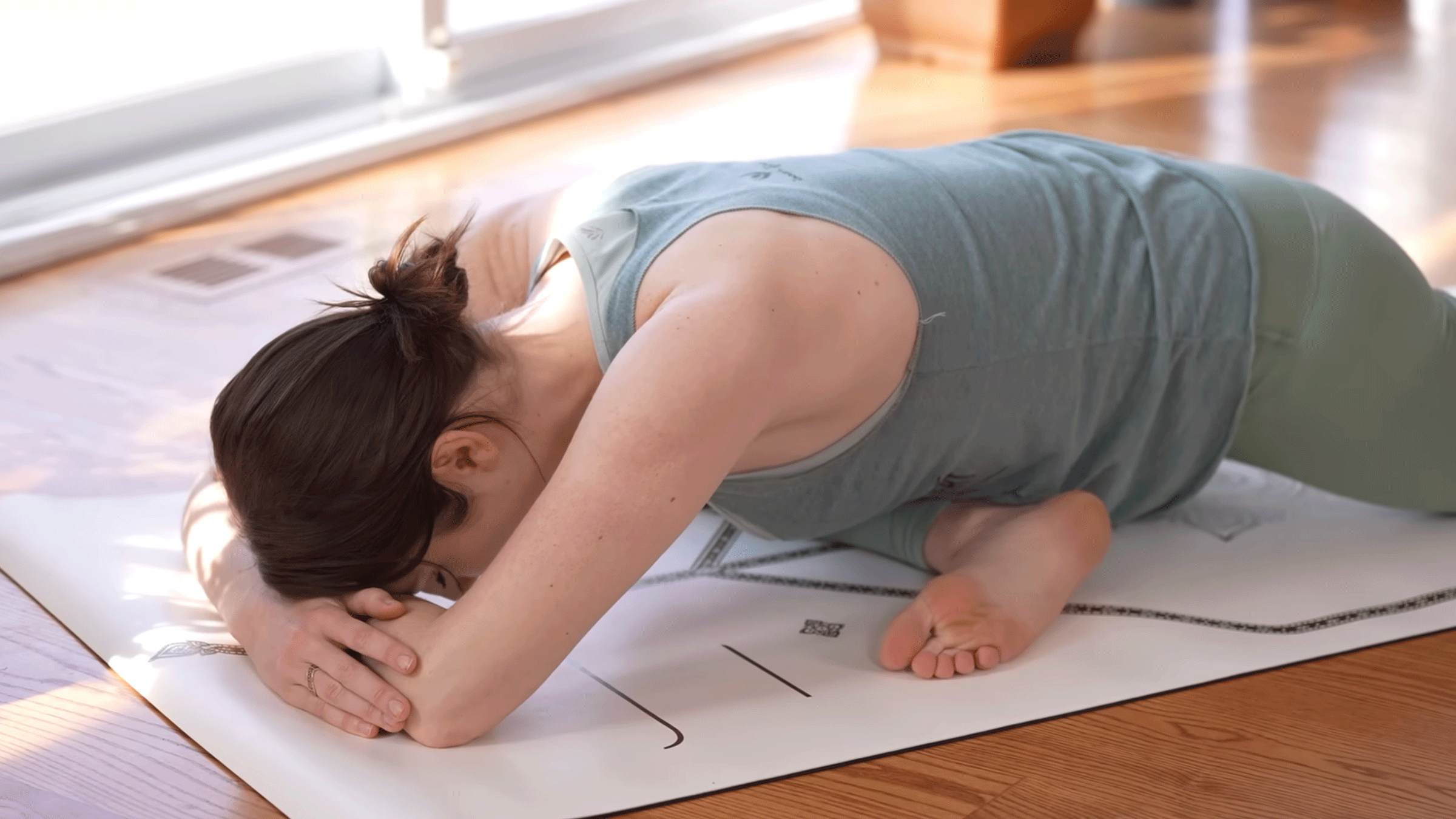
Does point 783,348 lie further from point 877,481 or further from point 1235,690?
point 1235,690

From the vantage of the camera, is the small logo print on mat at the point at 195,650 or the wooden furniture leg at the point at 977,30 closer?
the small logo print on mat at the point at 195,650

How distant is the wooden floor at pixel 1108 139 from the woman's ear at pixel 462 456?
263mm

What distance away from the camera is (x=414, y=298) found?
1.06 meters

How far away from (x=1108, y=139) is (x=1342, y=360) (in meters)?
1.53

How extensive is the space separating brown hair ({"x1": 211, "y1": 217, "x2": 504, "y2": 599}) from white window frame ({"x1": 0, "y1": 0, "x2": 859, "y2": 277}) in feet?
4.24

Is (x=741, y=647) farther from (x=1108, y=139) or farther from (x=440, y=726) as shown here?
(x=1108, y=139)

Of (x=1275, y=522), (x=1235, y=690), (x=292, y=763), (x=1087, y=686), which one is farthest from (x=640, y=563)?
(x=1275, y=522)

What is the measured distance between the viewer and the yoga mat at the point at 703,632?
106cm

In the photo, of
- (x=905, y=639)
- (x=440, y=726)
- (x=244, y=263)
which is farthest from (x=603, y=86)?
(x=440, y=726)

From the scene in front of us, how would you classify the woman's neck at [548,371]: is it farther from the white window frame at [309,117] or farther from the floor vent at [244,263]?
the white window frame at [309,117]

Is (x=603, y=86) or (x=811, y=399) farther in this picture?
(x=603, y=86)

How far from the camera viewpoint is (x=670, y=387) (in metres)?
1.00

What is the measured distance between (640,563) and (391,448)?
185 millimetres

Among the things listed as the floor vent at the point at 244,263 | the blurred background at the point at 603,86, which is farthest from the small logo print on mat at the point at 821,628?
the blurred background at the point at 603,86
